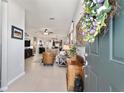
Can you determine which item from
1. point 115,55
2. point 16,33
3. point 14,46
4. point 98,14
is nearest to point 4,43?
point 14,46

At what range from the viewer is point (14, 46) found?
5285mm

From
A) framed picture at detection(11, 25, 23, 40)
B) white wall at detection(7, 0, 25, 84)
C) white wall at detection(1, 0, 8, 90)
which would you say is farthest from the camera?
framed picture at detection(11, 25, 23, 40)

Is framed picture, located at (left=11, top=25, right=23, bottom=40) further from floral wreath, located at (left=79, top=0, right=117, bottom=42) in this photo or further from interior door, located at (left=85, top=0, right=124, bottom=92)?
interior door, located at (left=85, top=0, right=124, bottom=92)

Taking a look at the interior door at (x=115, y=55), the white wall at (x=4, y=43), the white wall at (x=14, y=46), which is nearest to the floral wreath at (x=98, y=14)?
the interior door at (x=115, y=55)

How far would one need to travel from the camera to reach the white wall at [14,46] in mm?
4857

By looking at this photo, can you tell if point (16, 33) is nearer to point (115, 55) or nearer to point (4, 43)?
point (4, 43)

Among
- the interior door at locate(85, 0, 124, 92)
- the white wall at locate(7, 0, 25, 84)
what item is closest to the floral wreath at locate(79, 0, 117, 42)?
the interior door at locate(85, 0, 124, 92)

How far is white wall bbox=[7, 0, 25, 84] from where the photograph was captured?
486 centimetres

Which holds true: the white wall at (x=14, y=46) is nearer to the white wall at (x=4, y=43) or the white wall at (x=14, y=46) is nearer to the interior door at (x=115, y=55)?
the white wall at (x=4, y=43)

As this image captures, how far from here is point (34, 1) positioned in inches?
213

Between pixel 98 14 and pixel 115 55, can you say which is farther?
pixel 98 14

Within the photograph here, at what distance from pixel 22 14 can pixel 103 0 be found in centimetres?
539

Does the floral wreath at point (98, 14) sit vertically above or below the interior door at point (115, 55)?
above

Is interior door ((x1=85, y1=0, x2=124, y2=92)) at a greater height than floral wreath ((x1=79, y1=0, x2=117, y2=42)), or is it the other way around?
floral wreath ((x1=79, y1=0, x2=117, y2=42))
